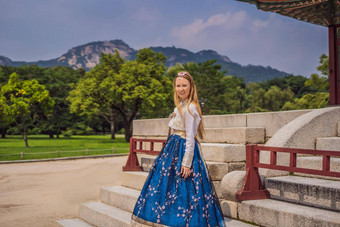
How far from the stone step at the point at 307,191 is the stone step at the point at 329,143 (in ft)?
2.57

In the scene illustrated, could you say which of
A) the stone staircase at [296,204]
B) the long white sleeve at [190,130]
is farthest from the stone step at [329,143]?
the long white sleeve at [190,130]

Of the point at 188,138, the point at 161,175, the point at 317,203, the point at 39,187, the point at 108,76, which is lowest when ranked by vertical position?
the point at 39,187

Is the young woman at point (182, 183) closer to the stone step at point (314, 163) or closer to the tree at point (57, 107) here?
the stone step at point (314, 163)

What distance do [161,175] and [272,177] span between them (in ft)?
6.37

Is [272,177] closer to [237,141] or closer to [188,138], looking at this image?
[237,141]

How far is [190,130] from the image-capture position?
3.60 m

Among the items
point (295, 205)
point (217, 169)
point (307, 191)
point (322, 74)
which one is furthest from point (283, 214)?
point (322, 74)

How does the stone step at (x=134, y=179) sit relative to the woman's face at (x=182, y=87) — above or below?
below

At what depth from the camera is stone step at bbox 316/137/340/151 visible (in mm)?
5180

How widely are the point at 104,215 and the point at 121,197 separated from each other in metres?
0.43

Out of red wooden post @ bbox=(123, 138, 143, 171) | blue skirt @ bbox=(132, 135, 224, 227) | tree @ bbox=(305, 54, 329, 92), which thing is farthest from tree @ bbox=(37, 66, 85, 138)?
blue skirt @ bbox=(132, 135, 224, 227)

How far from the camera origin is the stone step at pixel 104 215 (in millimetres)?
5414

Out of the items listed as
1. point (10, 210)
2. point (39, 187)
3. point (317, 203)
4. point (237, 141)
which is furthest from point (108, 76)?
point (317, 203)

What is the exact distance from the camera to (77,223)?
6406 millimetres
